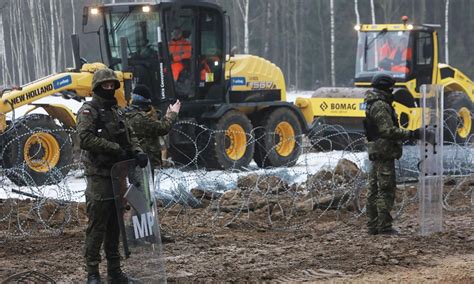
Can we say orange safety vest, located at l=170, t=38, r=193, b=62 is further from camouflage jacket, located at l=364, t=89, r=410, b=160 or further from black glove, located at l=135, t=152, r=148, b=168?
black glove, located at l=135, t=152, r=148, b=168

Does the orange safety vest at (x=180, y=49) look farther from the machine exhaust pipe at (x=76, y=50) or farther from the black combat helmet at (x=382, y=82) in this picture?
the black combat helmet at (x=382, y=82)

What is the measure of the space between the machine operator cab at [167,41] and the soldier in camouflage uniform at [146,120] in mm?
5675

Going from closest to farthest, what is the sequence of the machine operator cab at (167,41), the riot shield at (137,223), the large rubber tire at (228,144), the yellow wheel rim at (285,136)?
the riot shield at (137,223) → the machine operator cab at (167,41) → the large rubber tire at (228,144) → the yellow wheel rim at (285,136)

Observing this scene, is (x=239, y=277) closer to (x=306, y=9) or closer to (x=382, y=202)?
(x=382, y=202)

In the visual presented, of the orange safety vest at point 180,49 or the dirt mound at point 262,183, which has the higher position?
the orange safety vest at point 180,49

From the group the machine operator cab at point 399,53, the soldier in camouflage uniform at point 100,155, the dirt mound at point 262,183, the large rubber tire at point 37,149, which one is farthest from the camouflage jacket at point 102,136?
the machine operator cab at point 399,53

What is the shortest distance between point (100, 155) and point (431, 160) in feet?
13.1

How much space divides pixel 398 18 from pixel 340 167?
39.7m

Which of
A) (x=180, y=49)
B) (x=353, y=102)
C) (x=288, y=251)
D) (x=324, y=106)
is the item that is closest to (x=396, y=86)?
(x=353, y=102)

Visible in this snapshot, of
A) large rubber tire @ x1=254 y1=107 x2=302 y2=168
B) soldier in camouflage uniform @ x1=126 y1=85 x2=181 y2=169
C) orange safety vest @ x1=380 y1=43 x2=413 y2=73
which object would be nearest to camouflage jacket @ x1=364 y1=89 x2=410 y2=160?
soldier in camouflage uniform @ x1=126 y1=85 x2=181 y2=169

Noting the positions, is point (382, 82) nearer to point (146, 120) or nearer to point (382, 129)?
point (382, 129)

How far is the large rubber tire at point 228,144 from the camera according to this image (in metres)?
14.7

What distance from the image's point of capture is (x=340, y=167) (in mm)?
12078

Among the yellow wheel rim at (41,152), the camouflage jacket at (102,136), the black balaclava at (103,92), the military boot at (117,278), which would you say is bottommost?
the military boot at (117,278)
